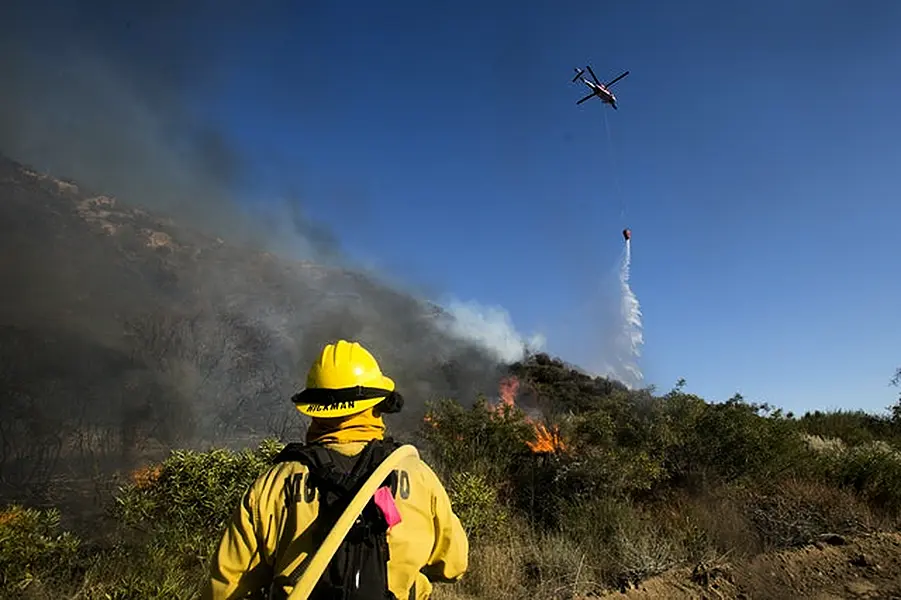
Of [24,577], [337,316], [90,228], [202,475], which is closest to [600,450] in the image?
[202,475]

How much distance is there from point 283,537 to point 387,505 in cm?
47

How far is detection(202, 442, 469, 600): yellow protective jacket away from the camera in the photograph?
2.06m

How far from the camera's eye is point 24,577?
481cm

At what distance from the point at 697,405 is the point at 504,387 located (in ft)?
56.1

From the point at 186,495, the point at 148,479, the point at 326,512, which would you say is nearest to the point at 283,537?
the point at 326,512

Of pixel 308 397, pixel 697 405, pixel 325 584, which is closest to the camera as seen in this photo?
pixel 325 584

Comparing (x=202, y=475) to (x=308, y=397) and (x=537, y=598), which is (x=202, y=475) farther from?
(x=308, y=397)

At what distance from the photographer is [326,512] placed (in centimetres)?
201

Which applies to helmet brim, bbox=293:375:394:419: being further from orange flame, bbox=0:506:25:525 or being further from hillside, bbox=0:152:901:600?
orange flame, bbox=0:506:25:525

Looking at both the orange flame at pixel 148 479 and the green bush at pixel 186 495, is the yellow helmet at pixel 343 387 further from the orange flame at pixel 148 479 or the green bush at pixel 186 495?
the orange flame at pixel 148 479

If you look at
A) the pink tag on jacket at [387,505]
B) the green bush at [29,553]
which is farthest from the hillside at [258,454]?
the pink tag on jacket at [387,505]

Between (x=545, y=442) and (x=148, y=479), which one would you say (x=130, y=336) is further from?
(x=545, y=442)

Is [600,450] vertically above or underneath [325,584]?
above

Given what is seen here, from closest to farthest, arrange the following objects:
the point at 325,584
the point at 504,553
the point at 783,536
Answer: the point at 325,584 < the point at 504,553 < the point at 783,536
